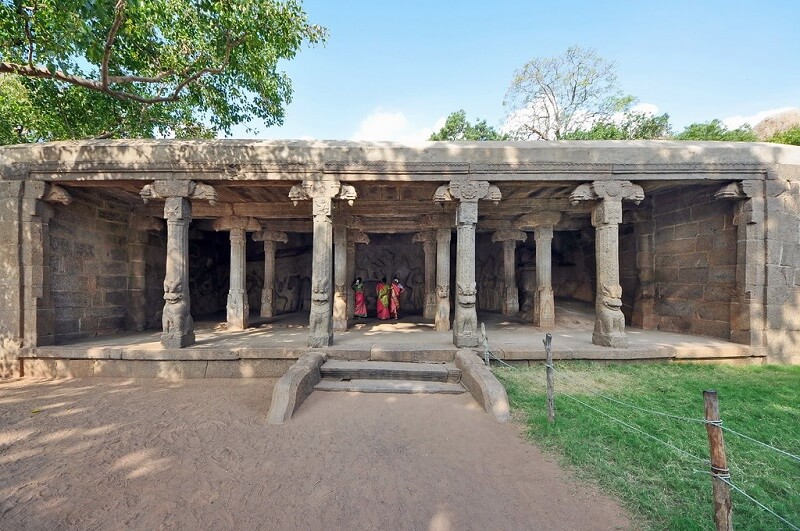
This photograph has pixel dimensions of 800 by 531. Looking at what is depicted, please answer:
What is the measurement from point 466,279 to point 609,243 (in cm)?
273

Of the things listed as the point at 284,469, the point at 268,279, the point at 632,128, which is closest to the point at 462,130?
the point at 632,128

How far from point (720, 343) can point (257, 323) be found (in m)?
10.9

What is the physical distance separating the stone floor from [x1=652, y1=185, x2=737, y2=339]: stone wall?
1.55 ft

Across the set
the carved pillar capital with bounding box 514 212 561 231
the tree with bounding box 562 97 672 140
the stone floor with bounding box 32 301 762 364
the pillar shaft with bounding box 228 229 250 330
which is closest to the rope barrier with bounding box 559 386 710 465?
the stone floor with bounding box 32 301 762 364

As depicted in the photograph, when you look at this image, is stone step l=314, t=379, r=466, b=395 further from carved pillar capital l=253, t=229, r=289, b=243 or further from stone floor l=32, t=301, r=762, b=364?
carved pillar capital l=253, t=229, r=289, b=243

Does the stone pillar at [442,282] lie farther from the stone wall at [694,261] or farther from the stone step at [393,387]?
the stone wall at [694,261]

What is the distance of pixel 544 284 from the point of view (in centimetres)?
900

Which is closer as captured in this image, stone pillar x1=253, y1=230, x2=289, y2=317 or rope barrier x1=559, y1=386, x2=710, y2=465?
rope barrier x1=559, y1=386, x2=710, y2=465

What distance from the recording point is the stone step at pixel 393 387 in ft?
16.3

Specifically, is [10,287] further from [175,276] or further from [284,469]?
[284,469]

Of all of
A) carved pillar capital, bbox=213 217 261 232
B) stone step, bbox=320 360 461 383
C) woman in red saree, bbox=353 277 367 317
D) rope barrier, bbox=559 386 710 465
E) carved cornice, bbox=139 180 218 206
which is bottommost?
stone step, bbox=320 360 461 383

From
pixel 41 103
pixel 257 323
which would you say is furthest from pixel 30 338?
pixel 41 103

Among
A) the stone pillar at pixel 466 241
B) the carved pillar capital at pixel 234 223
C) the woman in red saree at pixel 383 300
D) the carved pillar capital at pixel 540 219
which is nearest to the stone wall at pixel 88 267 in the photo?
the carved pillar capital at pixel 234 223

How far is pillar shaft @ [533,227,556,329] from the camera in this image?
8.84 m
